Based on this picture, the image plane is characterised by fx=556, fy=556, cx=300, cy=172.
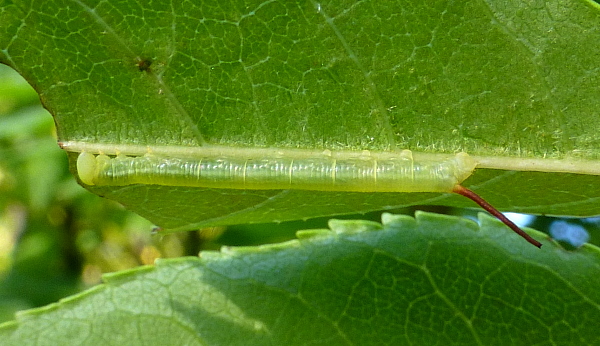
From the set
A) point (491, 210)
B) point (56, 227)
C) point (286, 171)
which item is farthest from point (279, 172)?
point (56, 227)

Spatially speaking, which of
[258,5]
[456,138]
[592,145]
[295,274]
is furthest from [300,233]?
[592,145]

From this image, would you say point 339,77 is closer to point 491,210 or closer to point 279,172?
point 279,172

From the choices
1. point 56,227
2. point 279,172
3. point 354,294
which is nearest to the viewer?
point 354,294

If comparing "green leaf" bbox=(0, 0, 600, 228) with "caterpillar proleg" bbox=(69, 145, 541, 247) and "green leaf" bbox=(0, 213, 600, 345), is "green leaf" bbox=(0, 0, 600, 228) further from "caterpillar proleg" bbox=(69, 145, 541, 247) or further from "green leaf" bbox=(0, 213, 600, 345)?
"green leaf" bbox=(0, 213, 600, 345)

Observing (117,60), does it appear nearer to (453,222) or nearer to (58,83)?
(58,83)

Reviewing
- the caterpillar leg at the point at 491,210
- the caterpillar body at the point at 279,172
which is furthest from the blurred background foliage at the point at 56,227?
the caterpillar leg at the point at 491,210

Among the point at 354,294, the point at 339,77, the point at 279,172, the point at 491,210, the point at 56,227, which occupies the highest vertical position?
the point at 339,77
